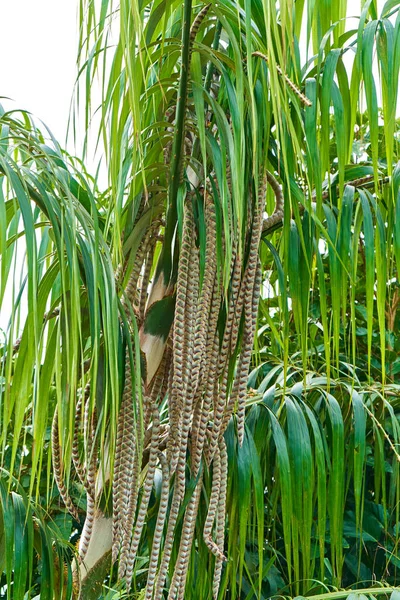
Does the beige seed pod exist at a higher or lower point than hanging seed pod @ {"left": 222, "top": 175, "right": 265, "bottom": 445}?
lower

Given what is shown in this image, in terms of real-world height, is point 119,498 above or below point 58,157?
below

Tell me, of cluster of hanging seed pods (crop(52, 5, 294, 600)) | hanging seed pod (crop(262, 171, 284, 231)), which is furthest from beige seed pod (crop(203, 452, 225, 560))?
hanging seed pod (crop(262, 171, 284, 231))

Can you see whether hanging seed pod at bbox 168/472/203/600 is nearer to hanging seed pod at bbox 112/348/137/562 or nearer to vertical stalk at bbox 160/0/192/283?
hanging seed pod at bbox 112/348/137/562

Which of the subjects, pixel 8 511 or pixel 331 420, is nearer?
pixel 8 511

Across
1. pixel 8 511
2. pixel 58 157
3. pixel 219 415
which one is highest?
Result: pixel 58 157

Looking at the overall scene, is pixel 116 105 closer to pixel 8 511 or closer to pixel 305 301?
pixel 305 301

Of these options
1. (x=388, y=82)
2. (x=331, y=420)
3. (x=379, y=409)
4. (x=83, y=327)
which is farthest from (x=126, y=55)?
(x=379, y=409)

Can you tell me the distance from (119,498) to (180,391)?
0.40ft

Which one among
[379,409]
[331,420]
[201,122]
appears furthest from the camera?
[379,409]

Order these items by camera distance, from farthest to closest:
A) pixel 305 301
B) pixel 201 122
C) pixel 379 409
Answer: pixel 379 409
pixel 305 301
pixel 201 122

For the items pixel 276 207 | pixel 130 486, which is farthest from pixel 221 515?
pixel 276 207

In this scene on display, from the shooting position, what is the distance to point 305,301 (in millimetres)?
995

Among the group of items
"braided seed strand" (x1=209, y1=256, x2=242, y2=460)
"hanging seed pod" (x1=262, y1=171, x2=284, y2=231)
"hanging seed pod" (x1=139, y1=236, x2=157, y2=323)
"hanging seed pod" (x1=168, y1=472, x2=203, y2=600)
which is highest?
"hanging seed pod" (x1=262, y1=171, x2=284, y2=231)

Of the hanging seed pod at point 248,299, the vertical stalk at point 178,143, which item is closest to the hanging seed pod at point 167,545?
the hanging seed pod at point 248,299
